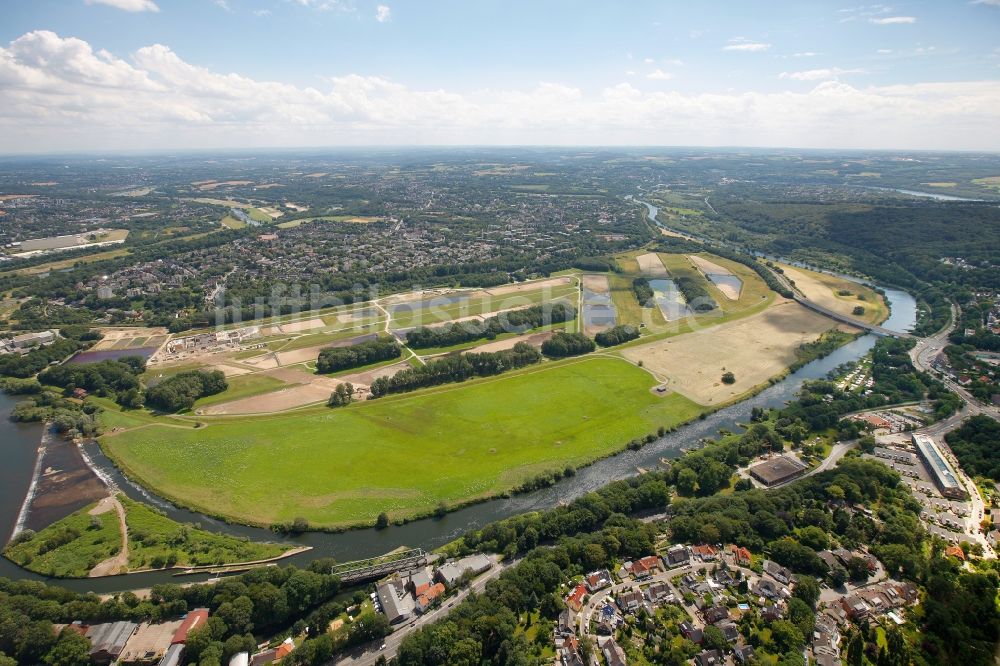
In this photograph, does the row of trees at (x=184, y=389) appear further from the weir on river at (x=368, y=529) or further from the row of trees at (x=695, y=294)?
the row of trees at (x=695, y=294)

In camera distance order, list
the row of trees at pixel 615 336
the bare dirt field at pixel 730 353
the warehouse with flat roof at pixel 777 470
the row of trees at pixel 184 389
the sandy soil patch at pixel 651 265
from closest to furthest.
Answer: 1. the warehouse with flat roof at pixel 777 470
2. the row of trees at pixel 184 389
3. the bare dirt field at pixel 730 353
4. the row of trees at pixel 615 336
5. the sandy soil patch at pixel 651 265

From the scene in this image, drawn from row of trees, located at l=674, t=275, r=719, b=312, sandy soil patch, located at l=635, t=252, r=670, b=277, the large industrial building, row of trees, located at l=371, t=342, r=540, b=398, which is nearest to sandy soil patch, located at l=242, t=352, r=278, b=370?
row of trees, located at l=371, t=342, r=540, b=398

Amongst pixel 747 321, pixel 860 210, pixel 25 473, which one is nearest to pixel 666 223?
pixel 860 210

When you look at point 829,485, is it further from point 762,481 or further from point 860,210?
point 860,210

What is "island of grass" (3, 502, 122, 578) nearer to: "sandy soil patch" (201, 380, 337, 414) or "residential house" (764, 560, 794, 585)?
"sandy soil patch" (201, 380, 337, 414)

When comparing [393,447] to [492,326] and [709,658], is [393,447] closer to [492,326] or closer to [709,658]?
[492,326]

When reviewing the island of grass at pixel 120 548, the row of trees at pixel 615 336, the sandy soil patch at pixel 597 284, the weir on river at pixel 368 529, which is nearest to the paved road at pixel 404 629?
the weir on river at pixel 368 529

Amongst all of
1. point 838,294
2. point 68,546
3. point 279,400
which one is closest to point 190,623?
point 68,546
